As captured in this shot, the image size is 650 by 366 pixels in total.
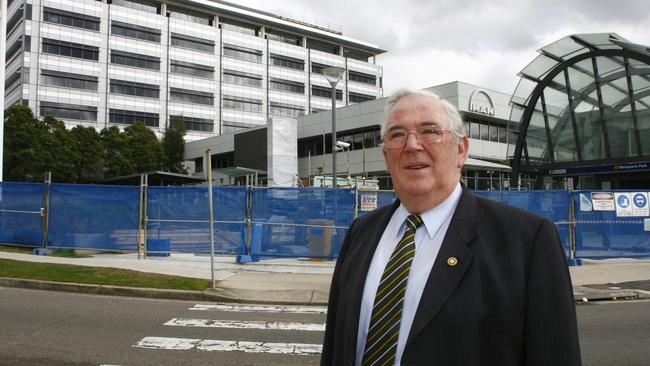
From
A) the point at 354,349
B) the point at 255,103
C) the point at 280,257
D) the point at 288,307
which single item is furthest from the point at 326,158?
the point at 354,349

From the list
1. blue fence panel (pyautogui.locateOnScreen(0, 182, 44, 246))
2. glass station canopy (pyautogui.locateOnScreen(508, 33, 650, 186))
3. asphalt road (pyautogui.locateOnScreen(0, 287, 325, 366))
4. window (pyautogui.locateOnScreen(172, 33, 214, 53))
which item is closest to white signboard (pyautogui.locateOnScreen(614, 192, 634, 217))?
glass station canopy (pyautogui.locateOnScreen(508, 33, 650, 186))

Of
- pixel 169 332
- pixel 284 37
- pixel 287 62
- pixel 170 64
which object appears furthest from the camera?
pixel 284 37

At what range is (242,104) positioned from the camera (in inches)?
2817

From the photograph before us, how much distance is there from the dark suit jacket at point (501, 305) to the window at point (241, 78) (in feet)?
236

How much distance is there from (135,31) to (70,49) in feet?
27.9

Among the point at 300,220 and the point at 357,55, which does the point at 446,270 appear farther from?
the point at 357,55

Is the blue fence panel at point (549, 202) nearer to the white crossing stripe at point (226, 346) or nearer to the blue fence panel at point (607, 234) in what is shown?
the blue fence panel at point (607, 234)

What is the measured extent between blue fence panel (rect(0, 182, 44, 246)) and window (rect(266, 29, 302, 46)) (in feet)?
215

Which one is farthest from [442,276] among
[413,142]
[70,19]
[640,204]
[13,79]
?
[13,79]

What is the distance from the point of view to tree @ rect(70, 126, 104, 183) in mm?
48438

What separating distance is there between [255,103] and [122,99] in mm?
18482

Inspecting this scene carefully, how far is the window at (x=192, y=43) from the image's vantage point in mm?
67062

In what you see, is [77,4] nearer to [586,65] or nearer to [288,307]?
[586,65]

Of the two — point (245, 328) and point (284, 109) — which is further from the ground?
point (284, 109)
